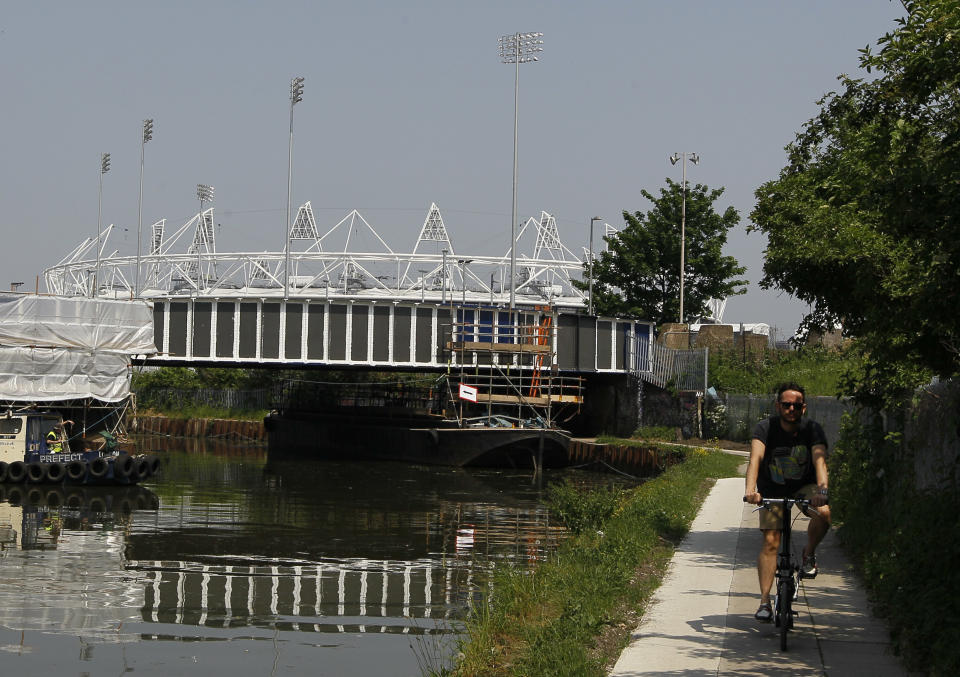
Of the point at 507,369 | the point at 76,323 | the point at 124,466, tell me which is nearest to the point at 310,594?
the point at 124,466

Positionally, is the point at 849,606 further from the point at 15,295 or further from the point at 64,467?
the point at 15,295

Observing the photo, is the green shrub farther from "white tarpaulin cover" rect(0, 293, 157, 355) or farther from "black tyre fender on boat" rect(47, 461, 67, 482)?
"white tarpaulin cover" rect(0, 293, 157, 355)

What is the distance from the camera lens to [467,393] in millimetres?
49438

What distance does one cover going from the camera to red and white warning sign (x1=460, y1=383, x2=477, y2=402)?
49.0 meters

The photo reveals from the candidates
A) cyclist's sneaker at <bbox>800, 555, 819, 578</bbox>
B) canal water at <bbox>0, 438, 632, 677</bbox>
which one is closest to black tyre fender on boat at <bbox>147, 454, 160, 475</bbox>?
canal water at <bbox>0, 438, 632, 677</bbox>

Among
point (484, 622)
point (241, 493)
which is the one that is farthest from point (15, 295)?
point (484, 622)

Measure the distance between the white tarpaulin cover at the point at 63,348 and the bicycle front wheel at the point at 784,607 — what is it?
38855 millimetres

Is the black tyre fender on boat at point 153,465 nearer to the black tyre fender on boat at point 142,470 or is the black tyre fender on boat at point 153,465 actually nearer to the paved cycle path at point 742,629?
the black tyre fender on boat at point 142,470

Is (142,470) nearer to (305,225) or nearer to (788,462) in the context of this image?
(788,462)

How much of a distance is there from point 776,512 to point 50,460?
3226 cm

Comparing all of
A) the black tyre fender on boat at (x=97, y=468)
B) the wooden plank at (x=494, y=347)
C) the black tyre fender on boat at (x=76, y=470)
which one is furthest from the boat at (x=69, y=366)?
the wooden plank at (x=494, y=347)

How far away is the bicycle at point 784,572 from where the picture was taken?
9109 millimetres

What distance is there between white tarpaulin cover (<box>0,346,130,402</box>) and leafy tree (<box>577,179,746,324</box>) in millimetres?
27525

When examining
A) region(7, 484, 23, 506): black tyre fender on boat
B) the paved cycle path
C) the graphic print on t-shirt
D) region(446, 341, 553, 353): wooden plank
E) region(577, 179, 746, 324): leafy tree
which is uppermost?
region(577, 179, 746, 324): leafy tree
